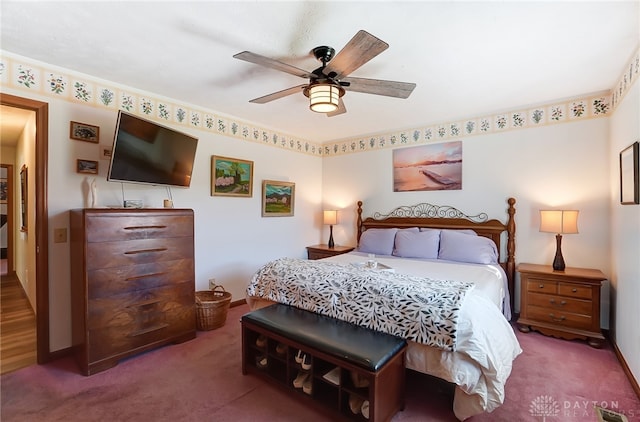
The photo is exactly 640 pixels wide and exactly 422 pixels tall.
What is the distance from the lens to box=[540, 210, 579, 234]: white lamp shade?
2.97 meters

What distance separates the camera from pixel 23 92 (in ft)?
7.80

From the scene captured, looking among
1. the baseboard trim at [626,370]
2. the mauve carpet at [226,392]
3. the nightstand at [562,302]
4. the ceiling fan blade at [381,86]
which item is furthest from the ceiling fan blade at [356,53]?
the baseboard trim at [626,370]

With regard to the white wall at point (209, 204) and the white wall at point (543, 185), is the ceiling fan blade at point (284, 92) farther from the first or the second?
the white wall at point (543, 185)

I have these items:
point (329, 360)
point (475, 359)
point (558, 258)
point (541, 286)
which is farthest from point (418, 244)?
point (329, 360)

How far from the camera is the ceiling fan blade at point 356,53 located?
5.34 ft

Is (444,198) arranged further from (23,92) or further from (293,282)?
(23,92)

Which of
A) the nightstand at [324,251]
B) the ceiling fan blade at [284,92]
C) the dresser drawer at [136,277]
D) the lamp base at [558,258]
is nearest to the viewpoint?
the ceiling fan blade at [284,92]

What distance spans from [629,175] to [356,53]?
2.32 m

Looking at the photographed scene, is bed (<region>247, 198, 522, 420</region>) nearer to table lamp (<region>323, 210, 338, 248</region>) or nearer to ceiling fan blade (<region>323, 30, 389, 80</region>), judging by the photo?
table lamp (<region>323, 210, 338, 248</region>)

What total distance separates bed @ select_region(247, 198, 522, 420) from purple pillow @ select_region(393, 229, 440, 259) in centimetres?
1

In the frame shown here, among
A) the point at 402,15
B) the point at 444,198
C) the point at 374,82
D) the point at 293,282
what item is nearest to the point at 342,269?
the point at 293,282

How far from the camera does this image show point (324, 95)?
2.11 meters

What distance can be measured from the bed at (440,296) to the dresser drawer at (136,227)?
0.88 m

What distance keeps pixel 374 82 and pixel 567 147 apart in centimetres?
257
